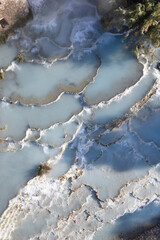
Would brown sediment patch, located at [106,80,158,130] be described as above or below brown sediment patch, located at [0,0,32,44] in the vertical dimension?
below

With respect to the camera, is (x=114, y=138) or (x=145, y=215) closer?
(x=114, y=138)

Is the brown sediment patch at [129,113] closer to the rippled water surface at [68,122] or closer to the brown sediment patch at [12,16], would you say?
the rippled water surface at [68,122]

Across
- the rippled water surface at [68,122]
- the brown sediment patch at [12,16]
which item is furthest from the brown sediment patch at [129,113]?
the brown sediment patch at [12,16]

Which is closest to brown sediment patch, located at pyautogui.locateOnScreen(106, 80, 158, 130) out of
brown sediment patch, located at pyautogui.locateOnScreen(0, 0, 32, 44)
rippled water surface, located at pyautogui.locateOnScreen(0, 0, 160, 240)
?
rippled water surface, located at pyautogui.locateOnScreen(0, 0, 160, 240)

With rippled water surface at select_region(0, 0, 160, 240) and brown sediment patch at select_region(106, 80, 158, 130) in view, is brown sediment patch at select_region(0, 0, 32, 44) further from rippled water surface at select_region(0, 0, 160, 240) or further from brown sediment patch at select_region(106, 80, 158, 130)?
brown sediment patch at select_region(106, 80, 158, 130)

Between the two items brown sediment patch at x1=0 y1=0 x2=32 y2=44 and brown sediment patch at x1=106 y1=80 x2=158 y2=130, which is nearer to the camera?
brown sediment patch at x1=0 y1=0 x2=32 y2=44

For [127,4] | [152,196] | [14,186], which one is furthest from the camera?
[152,196]

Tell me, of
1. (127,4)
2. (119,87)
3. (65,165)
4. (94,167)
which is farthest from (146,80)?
(65,165)

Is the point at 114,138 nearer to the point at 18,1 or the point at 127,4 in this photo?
the point at 127,4
